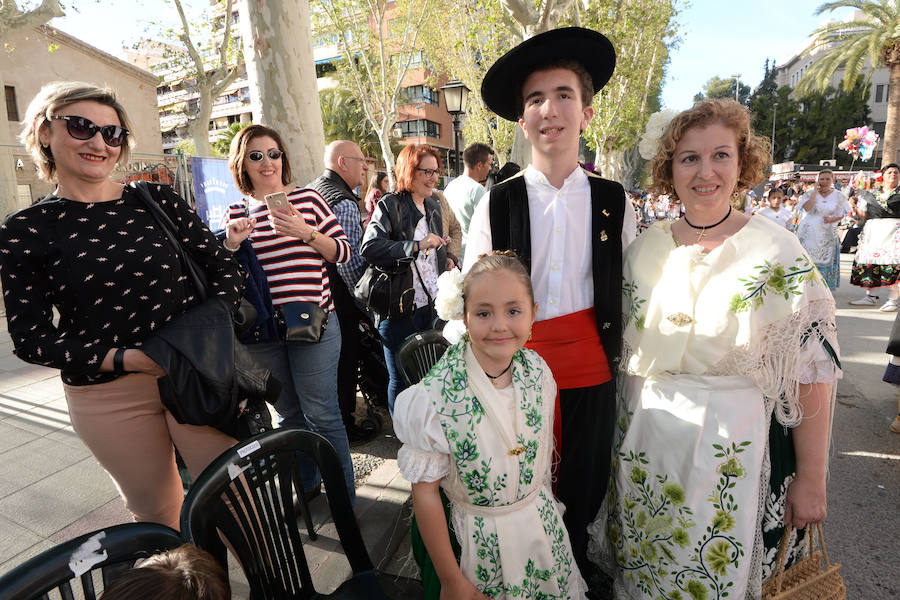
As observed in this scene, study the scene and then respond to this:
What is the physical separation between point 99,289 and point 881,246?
7.73 meters

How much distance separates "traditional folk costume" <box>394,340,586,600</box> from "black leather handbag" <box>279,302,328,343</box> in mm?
871

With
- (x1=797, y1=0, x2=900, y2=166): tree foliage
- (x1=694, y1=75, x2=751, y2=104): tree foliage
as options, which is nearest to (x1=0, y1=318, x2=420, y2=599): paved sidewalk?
(x1=797, y1=0, x2=900, y2=166): tree foliage

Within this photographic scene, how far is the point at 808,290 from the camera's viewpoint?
1.48 m

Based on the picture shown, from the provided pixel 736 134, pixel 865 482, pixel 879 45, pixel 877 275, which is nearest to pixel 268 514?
pixel 736 134

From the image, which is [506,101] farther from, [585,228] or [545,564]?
[545,564]

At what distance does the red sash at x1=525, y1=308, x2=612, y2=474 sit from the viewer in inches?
69.1

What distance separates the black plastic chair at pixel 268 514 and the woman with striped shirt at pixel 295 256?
723 mm

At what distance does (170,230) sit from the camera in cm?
180

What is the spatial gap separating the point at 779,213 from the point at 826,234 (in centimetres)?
269

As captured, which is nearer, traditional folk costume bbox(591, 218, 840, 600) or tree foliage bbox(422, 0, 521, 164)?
traditional folk costume bbox(591, 218, 840, 600)

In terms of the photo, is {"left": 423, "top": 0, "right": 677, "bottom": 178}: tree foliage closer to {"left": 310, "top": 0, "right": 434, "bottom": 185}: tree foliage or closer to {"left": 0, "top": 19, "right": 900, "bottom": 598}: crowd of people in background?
{"left": 310, "top": 0, "right": 434, "bottom": 185}: tree foliage

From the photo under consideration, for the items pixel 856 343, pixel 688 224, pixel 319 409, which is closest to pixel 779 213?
pixel 856 343

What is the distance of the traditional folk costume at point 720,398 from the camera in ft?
4.93

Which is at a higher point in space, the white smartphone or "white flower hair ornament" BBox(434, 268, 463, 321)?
the white smartphone
